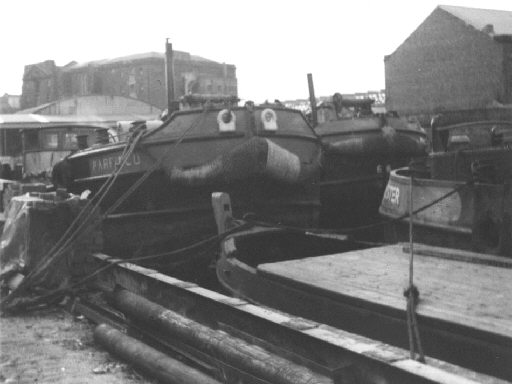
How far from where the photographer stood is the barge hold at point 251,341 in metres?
2.95

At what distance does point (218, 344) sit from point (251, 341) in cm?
22

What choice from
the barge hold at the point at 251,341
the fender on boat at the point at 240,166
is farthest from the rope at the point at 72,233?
the barge hold at the point at 251,341

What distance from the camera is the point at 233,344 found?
13.1ft

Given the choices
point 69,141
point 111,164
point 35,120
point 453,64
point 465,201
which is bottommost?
point 465,201

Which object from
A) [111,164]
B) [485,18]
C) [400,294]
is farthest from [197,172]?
→ [485,18]

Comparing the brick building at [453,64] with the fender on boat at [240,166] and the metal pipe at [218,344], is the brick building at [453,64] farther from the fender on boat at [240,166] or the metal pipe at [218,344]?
the metal pipe at [218,344]

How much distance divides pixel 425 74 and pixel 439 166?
2725 cm

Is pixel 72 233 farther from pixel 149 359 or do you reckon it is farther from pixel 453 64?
pixel 453 64

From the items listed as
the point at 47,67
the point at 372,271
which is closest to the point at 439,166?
the point at 372,271

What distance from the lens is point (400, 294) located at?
4043 mm

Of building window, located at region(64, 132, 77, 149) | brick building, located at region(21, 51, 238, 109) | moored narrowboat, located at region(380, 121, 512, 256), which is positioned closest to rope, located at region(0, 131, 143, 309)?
moored narrowboat, located at region(380, 121, 512, 256)

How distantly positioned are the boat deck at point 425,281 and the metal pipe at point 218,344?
0.70 meters

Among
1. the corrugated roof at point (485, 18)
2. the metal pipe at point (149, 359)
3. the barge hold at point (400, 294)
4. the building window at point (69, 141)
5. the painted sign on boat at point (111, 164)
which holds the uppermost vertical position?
the corrugated roof at point (485, 18)

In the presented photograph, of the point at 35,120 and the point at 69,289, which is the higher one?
the point at 35,120
